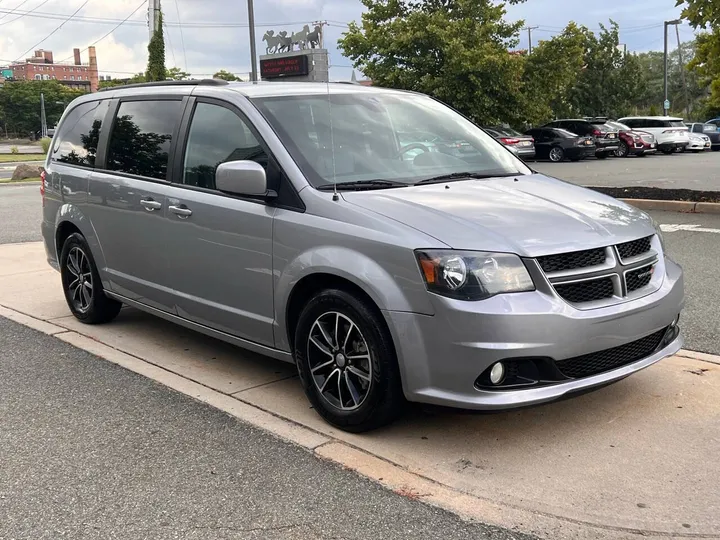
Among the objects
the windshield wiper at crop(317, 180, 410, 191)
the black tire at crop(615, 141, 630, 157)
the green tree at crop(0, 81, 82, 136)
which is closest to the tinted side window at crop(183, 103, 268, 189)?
the windshield wiper at crop(317, 180, 410, 191)

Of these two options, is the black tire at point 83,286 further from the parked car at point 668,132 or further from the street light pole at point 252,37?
the parked car at point 668,132

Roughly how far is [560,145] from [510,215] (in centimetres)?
2715

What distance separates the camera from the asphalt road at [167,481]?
3.01 meters

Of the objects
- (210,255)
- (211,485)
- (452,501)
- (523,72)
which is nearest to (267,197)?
(210,255)

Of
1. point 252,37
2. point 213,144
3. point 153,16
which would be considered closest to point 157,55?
point 153,16

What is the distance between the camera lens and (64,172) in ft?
20.2

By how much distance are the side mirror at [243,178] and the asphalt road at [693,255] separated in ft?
10.3

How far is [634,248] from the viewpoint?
150 inches

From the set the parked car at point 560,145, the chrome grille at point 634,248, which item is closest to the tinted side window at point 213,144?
the chrome grille at point 634,248

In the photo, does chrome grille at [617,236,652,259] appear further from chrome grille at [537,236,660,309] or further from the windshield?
the windshield

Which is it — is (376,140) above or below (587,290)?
above

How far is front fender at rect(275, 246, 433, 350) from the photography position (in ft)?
11.3

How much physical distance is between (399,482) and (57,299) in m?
4.95

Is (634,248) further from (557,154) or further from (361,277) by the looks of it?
(557,154)
